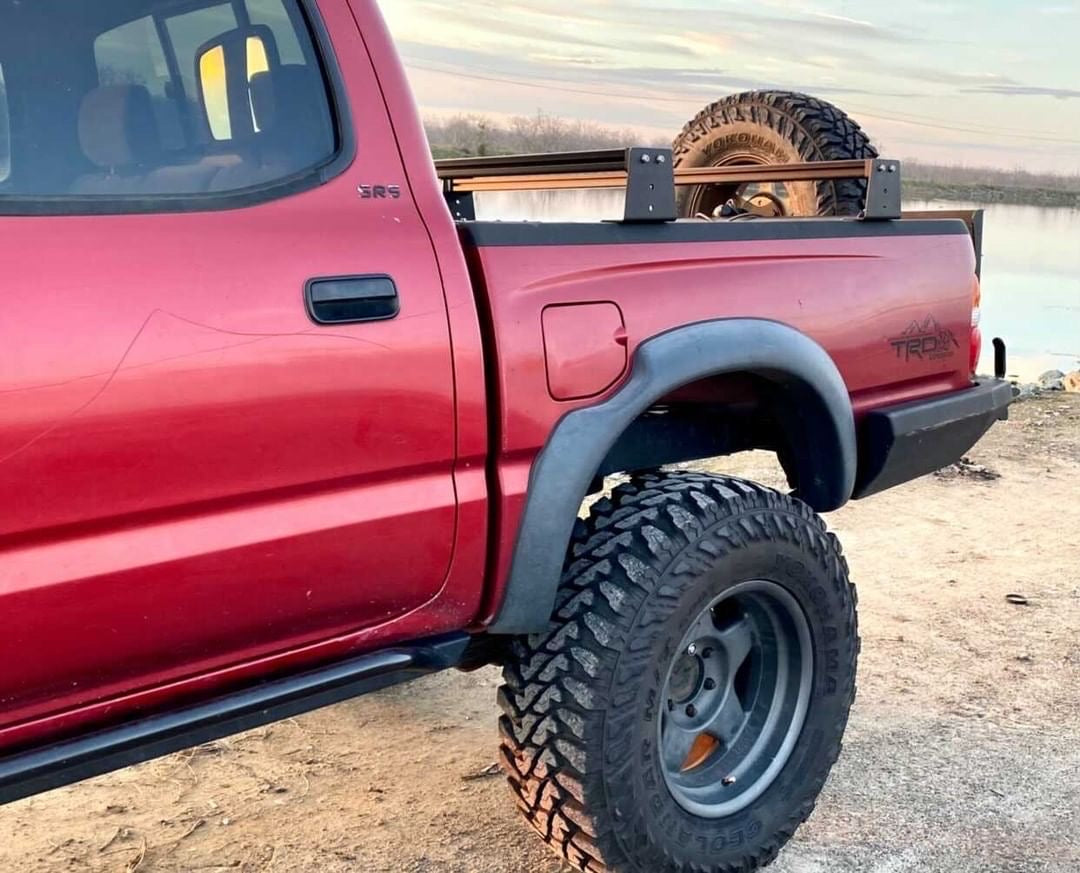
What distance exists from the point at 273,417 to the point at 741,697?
1.61 m

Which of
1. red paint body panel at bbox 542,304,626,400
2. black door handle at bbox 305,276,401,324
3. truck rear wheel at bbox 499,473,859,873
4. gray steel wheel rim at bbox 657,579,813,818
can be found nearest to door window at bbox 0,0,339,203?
black door handle at bbox 305,276,401,324

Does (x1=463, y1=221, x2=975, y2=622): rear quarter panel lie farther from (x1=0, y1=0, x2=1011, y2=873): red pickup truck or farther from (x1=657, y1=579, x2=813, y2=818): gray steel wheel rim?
(x1=657, y1=579, x2=813, y2=818): gray steel wheel rim

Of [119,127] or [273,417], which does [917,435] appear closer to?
[273,417]

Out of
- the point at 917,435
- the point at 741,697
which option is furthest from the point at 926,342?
the point at 741,697

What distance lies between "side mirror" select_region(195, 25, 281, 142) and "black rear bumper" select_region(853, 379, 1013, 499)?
1.88 m

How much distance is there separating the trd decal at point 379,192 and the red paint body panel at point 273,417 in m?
0.01

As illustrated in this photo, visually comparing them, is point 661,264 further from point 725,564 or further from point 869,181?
point 869,181

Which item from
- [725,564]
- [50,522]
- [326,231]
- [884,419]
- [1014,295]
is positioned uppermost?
[326,231]

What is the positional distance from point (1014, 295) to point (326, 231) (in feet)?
70.5

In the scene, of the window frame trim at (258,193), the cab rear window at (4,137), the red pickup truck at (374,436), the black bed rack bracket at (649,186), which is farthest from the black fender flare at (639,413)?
the cab rear window at (4,137)

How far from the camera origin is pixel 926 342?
3355 mm

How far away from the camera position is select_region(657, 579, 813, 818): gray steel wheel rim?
2881 mm

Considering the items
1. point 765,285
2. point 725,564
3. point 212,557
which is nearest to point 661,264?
point 765,285

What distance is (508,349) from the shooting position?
2.28 meters
